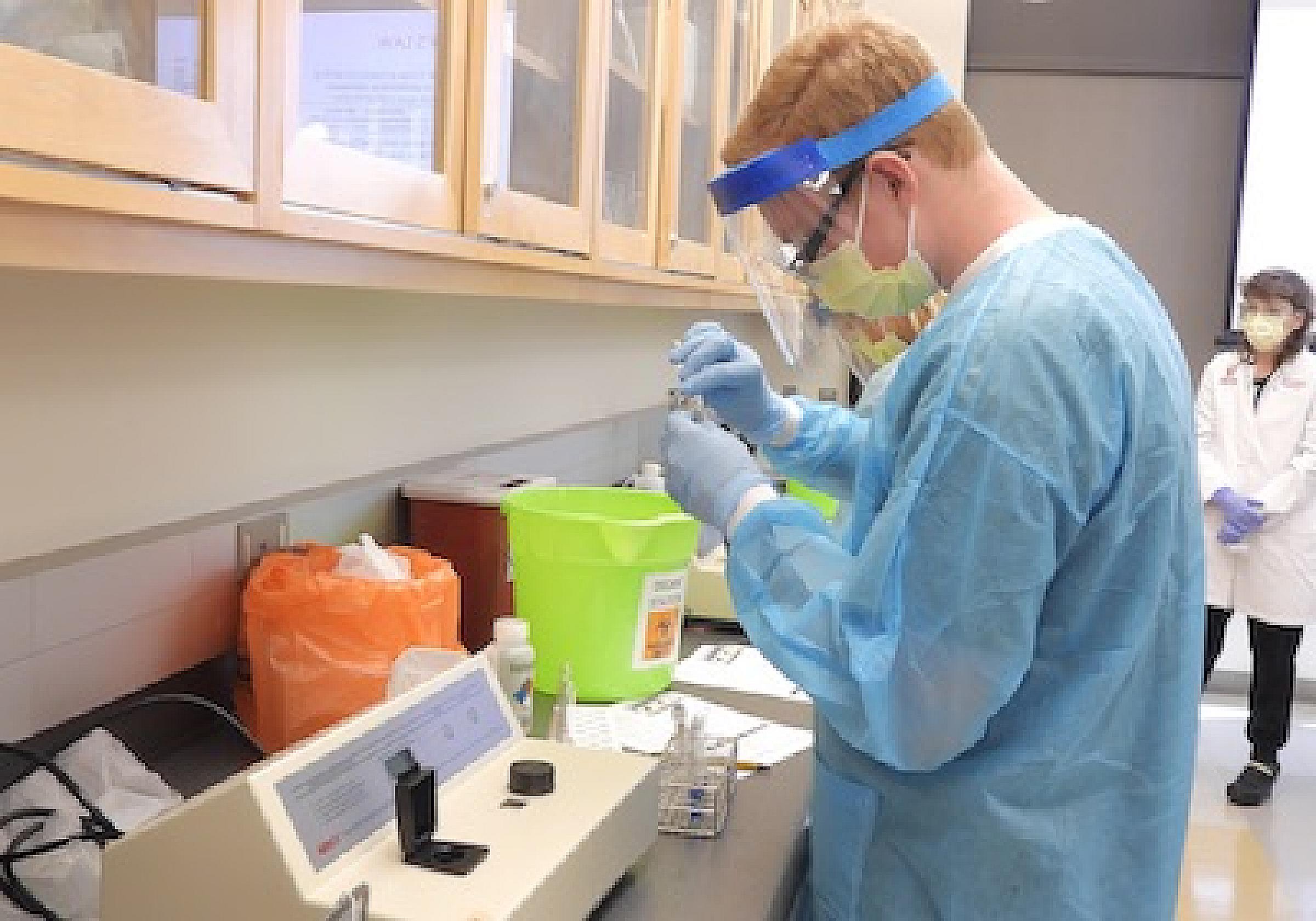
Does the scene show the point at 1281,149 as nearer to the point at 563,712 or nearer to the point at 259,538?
the point at 563,712

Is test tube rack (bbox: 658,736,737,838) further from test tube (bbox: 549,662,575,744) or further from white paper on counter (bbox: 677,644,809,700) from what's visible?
white paper on counter (bbox: 677,644,809,700)

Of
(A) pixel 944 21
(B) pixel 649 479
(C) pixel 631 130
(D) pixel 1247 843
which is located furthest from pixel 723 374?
(A) pixel 944 21

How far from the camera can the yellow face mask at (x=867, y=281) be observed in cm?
117

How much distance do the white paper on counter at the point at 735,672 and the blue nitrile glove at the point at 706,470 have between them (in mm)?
442

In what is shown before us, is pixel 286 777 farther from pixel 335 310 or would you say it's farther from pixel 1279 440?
pixel 1279 440

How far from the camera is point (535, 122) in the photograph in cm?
147

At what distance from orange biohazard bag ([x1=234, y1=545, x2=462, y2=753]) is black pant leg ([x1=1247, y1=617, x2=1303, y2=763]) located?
3217 mm

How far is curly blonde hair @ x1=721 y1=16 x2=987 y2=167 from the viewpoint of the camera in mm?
1125

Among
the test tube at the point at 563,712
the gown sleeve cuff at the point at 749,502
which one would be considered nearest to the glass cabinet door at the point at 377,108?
the gown sleeve cuff at the point at 749,502

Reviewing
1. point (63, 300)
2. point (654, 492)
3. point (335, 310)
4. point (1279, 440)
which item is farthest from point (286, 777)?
point (1279, 440)

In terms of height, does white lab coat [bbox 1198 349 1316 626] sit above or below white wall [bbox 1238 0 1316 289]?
below

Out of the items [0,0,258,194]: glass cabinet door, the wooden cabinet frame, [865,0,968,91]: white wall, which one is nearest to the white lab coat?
[865,0,968,91]: white wall

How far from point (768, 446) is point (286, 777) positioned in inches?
36.0

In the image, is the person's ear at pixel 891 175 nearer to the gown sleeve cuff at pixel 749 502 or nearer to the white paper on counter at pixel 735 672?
the gown sleeve cuff at pixel 749 502
